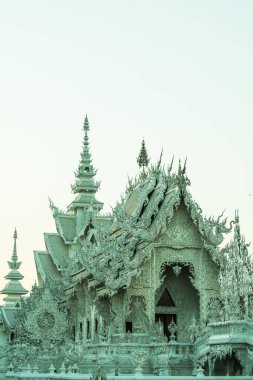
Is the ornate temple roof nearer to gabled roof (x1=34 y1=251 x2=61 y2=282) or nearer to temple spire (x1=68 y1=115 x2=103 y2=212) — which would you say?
gabled roof (x1=34 y1=251 x2=61 y2=282)

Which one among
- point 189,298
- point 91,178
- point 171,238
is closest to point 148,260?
point 171,238

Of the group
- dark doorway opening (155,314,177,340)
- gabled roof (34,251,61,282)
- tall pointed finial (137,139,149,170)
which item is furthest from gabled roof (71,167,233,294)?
gabled roof (34,251,61,282)

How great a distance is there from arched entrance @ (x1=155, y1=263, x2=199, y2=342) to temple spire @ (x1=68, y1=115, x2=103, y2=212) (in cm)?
1586

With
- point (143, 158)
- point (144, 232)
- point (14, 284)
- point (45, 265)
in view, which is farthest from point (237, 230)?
point (14, 284)

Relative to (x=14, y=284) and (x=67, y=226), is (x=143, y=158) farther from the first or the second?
(x=14, y=284)

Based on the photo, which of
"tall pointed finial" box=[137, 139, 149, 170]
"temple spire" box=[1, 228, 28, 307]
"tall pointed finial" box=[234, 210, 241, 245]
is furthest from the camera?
"temple spire" box=[1, 228, 28, 307]

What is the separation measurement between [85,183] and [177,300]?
18.6 meters

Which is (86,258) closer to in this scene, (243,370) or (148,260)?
(148,260)

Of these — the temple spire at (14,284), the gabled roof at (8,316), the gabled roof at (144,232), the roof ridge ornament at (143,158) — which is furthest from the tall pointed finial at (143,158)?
the temple spire at (14,284)

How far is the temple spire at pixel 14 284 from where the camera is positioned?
160 ft

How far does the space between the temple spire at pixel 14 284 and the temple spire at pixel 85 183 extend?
18.6ft

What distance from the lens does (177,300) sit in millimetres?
28516

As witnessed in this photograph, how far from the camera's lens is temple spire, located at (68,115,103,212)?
147 feet

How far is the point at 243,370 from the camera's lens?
2112cm
